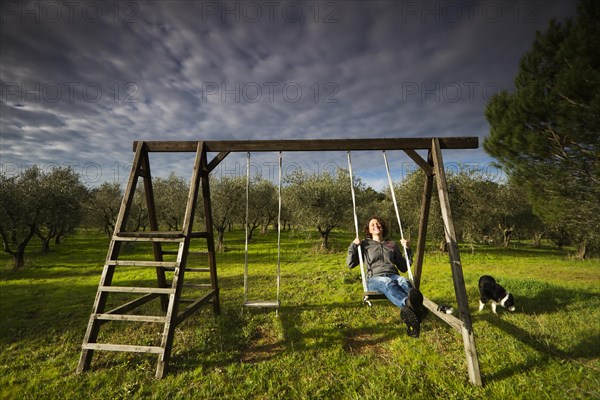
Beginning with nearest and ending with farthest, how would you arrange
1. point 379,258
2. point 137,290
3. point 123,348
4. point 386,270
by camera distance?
point 123,348 → point 137,290 → point 386,270 → point 379,258

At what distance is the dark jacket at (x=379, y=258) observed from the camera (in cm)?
559

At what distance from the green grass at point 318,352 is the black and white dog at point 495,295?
272 millimetres

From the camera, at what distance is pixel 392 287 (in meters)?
4.84

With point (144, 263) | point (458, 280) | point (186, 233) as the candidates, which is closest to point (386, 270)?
point (458, 280)

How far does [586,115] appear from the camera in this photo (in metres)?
7.35

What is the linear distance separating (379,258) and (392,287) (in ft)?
3.24

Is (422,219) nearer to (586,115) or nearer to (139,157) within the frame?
(586,115)

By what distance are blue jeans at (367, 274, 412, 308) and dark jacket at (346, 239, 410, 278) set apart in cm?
20

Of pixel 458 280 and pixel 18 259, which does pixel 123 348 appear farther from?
pixel 18 259

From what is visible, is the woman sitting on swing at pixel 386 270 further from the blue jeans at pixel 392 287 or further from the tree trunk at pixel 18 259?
the tree trunk at pixel 18 259

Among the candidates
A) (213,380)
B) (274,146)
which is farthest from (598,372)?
(274,146)

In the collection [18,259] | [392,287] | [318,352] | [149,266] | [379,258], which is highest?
[149,266]

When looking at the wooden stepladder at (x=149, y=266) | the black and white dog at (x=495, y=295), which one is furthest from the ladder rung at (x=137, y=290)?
the black and white dog at (x=495, y=295)

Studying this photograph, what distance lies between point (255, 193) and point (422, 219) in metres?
26.9
